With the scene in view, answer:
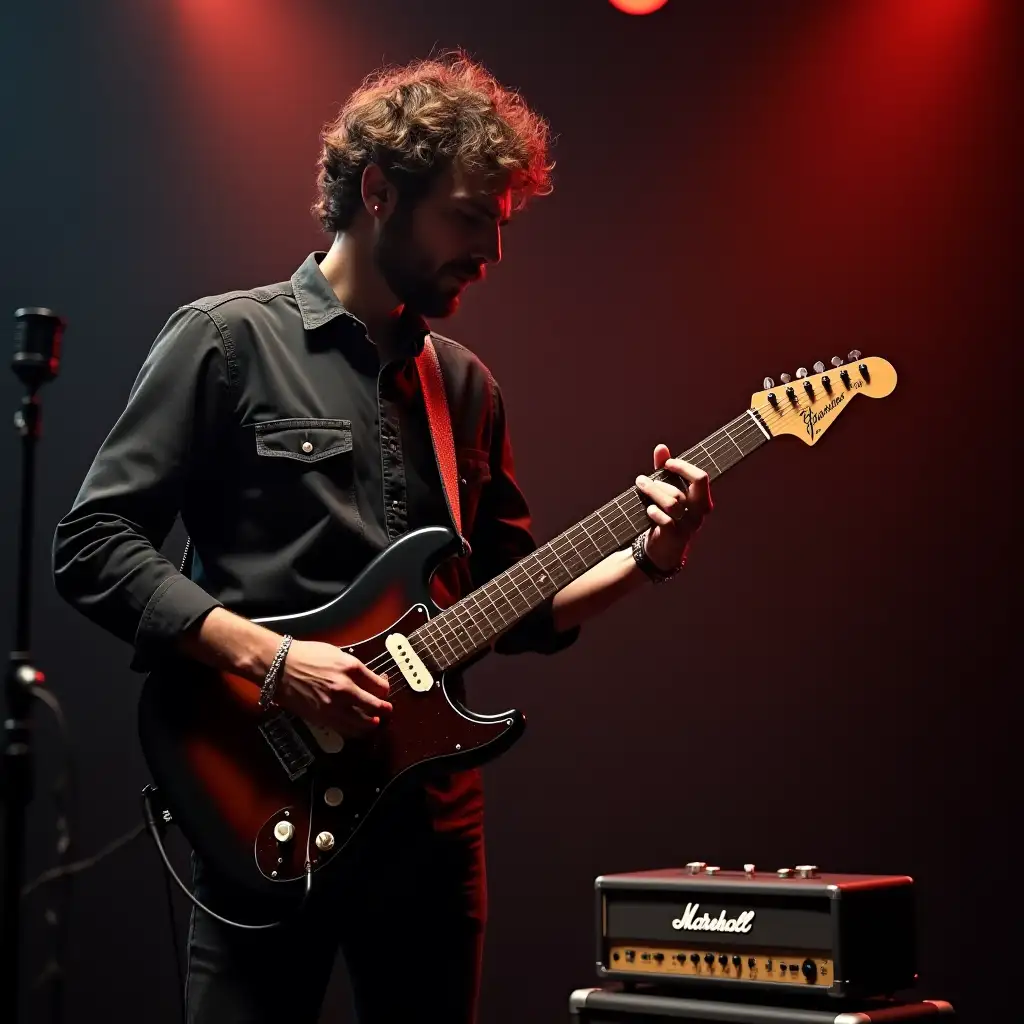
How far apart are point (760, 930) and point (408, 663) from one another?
0.82m

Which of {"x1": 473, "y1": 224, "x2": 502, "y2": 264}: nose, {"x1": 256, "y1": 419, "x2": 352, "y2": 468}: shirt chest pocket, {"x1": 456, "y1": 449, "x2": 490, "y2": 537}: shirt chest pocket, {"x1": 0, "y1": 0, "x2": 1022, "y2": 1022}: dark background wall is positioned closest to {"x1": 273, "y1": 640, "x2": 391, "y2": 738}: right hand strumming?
{"x1": 256, "y1": 419, "x2": 352, "y2": 468}: shirt chest pocket

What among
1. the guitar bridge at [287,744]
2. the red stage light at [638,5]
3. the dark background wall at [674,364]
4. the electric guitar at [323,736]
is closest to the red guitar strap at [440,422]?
the electric guitar at [323,736]

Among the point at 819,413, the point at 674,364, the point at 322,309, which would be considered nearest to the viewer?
the point at 322,309

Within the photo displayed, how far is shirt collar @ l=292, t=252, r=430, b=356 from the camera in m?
2.06

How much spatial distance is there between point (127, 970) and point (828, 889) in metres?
1.88

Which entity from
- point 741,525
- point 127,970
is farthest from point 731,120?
point 127,970

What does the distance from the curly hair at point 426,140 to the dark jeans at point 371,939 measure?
3.23 feet

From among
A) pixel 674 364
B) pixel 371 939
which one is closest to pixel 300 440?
pixel 371 939

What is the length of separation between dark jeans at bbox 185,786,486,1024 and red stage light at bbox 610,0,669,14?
2.27 metres

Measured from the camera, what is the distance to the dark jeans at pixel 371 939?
1.76 m

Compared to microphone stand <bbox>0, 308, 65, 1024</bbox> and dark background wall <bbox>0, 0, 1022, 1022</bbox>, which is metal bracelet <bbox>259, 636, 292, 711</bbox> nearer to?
microphone stand <bbox>0, 308, 65, 1024</bbox>

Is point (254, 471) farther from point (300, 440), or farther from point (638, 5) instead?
point (638, 5)

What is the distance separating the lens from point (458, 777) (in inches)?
76.9

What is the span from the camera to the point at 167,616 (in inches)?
69.9
